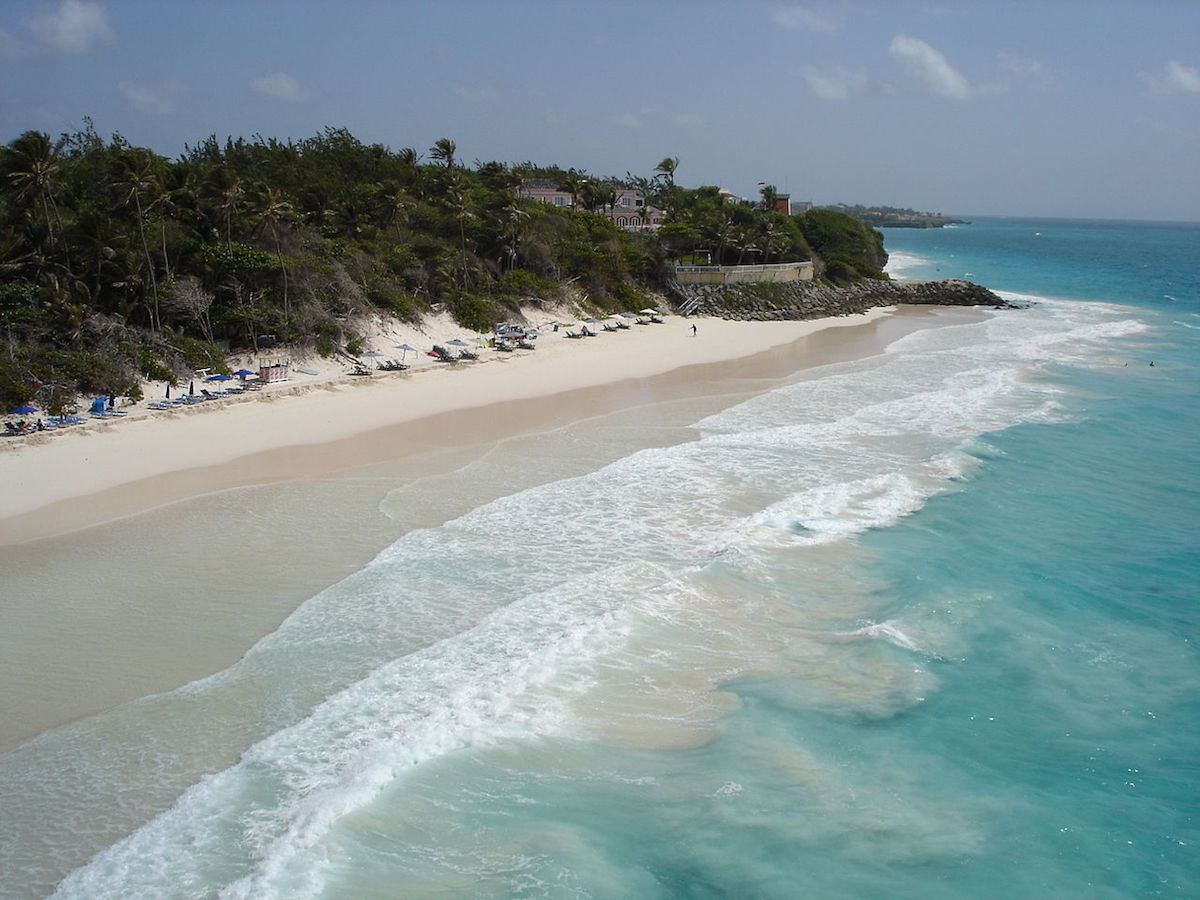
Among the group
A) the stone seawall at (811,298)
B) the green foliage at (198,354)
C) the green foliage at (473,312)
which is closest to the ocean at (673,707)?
the green foliage at (198,354)

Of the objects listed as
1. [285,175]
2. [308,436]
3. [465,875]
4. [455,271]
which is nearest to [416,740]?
[465,875]

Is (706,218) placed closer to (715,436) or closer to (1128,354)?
(1128,354)

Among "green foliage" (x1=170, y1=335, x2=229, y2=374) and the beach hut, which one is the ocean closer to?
the beach hut

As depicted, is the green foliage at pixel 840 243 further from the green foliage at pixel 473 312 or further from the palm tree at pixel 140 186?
the palm tree at pixel 140 186

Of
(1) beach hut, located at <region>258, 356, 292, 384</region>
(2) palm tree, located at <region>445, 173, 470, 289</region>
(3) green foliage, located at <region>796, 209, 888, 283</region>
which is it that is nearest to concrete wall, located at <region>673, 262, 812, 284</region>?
(3) green foliage, located at <region>796, 209, 888, 283</region>

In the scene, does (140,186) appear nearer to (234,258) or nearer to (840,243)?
(234,258)
